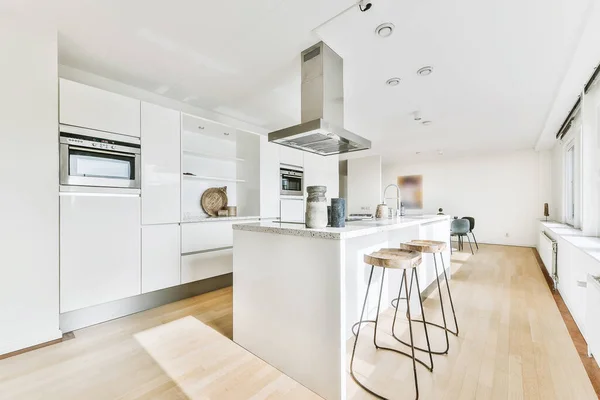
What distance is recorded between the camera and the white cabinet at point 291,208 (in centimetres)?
426

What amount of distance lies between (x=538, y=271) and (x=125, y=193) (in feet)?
19.5

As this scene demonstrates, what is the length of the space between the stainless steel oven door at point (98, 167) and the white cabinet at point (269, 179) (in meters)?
1.63

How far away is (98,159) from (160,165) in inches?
21.4

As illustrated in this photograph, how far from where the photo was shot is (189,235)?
3.07m

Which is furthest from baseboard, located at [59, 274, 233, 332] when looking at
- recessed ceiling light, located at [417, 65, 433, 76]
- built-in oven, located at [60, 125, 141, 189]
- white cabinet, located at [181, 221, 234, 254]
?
recessed ceiling light, located at [417, 65, 433, 76]

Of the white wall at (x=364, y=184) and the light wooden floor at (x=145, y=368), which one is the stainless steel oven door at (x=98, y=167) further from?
the white wall at (x=364, y=184)

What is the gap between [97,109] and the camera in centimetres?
239

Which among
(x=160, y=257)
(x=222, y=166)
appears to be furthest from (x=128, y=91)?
(x=160, y=257)

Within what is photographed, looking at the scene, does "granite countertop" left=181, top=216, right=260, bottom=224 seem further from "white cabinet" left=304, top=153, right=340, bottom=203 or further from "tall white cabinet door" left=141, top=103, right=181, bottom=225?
"white cabinet" left=304, top=153, right=340, bottom=203

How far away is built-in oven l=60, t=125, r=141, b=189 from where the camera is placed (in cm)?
223

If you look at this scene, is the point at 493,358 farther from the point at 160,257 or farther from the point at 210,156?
the point at 210,156

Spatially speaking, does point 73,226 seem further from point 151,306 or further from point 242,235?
point 242,235

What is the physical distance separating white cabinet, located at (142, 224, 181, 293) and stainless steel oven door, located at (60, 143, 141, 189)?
53 centimetres

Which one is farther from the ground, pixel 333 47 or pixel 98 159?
pixel 333 47
